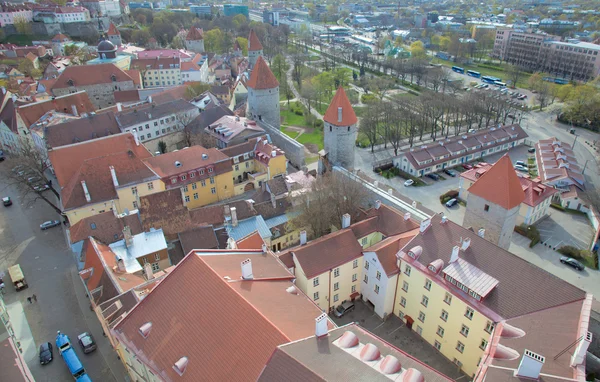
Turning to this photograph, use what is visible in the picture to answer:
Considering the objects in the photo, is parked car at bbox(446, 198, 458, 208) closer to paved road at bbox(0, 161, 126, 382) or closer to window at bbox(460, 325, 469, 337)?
window at bbox(460, 325, 469, 337)

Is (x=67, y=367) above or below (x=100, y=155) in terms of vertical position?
below

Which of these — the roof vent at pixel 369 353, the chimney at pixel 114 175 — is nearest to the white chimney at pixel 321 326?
the roof vent at pixel 369 353

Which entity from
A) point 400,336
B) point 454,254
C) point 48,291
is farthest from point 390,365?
point 48,291

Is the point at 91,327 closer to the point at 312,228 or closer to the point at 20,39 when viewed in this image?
the point at 312,228

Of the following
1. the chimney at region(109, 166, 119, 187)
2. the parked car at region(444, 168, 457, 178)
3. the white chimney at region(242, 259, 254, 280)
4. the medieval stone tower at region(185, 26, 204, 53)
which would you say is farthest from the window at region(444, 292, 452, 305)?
the medieval stone tower at region(185, 26, 204, 53)

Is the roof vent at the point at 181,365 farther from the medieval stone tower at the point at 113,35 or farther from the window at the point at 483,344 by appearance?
the medieval stone tower at the point at 113,35

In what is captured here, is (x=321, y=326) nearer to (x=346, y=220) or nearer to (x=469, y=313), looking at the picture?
(x=469, y=313)

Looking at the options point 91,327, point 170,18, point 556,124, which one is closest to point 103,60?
point 91,327
